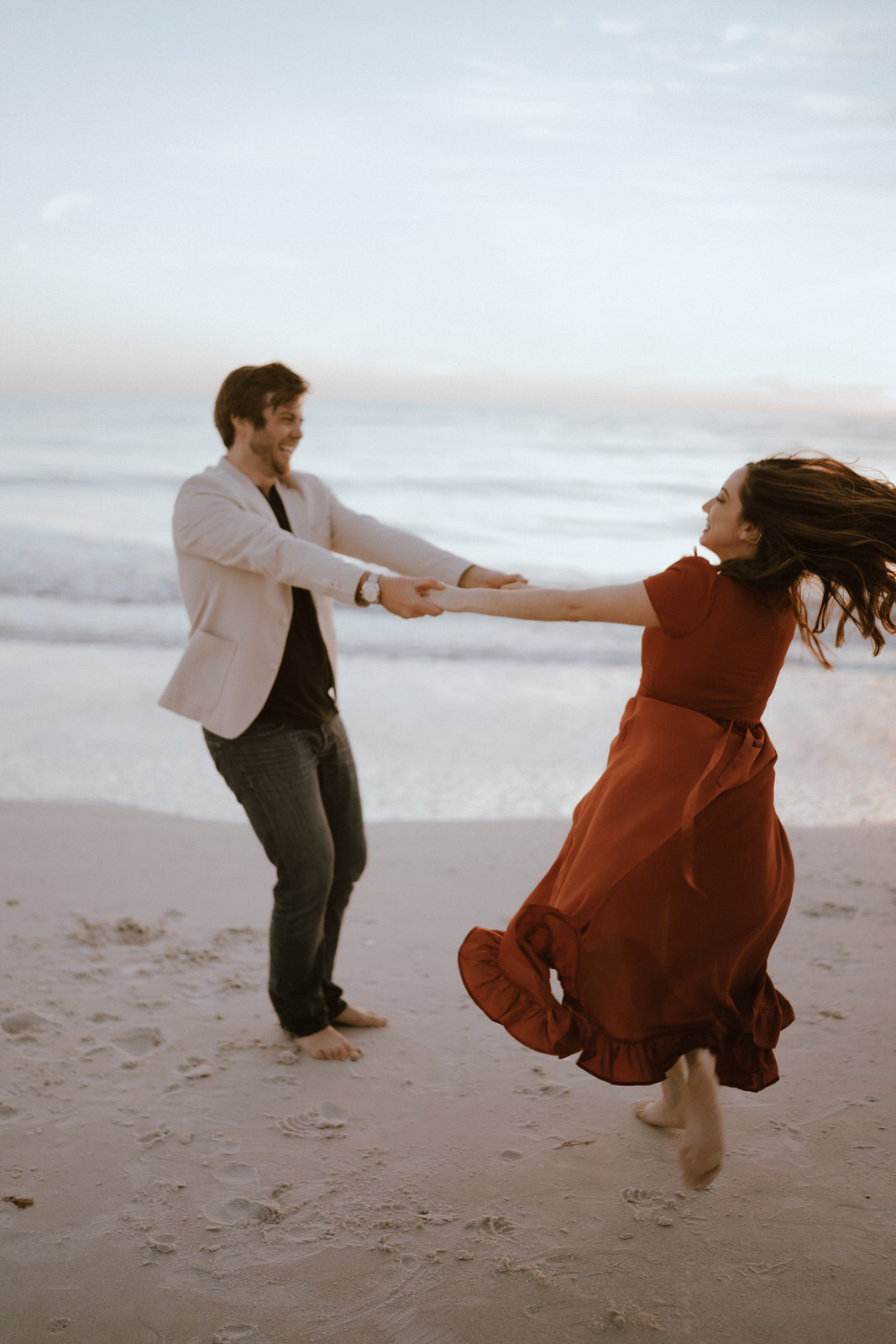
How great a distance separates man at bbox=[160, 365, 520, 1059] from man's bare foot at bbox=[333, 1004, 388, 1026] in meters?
0.08

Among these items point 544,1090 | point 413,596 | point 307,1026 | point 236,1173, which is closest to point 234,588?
point 413,596

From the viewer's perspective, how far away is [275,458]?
3307mm

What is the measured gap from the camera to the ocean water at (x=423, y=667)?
242 inches

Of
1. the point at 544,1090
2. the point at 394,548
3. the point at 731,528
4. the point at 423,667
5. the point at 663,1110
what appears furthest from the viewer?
the point at 423,667

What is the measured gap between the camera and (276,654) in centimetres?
320

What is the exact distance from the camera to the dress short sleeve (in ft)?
7.74

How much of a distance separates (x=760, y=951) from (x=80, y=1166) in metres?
1.82

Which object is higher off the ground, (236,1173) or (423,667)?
(423,667)

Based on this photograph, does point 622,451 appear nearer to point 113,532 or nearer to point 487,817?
point 113,532

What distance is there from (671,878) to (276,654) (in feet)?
4.60

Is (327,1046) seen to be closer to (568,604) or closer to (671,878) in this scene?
(671,878)

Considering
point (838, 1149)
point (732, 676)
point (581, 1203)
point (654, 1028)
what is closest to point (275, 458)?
point (732, 676)

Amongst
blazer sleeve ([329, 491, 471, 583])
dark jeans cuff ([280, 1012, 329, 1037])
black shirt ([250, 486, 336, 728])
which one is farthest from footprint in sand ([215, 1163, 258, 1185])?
blazer sleeve ([329, 491, 471, 583])

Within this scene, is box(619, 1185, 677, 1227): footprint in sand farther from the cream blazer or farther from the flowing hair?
the cream blazer
